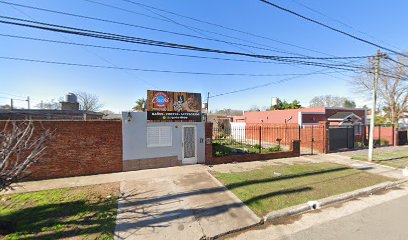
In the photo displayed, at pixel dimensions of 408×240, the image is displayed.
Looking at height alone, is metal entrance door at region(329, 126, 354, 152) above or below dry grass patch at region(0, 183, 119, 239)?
A: above

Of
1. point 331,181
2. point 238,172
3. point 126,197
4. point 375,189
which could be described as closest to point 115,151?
point 126,197

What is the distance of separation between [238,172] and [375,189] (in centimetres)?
505

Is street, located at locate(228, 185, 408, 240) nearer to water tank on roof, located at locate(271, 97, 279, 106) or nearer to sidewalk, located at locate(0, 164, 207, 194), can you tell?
sidewalk, located at locate(0, 164, 207, 194)

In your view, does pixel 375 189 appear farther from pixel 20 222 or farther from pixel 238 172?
pixel 20 222

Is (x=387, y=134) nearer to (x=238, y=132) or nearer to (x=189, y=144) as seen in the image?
(x=238, y=132)

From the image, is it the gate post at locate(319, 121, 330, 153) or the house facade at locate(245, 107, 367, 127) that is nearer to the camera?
the gate post at locate(319, 121, 330, 153)

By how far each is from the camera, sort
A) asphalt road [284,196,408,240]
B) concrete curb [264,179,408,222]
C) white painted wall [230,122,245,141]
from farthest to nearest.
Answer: white painted wall [230,122,245,141]
concrete curb [264,179,408,222]
asphalt road [284,196,408,240]

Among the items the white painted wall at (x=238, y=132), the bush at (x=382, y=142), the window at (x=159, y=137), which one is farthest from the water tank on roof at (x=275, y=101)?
the window at (x=159, y=137)

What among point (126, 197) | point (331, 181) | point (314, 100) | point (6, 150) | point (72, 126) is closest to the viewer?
point (6, 150)

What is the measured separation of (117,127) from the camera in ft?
29.2

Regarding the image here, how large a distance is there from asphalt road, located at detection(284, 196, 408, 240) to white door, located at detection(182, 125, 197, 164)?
649 centimetres

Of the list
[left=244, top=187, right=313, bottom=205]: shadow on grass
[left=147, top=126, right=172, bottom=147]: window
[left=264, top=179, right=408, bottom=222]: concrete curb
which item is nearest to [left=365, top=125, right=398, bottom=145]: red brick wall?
[left=264, top=179, right=408, bottom=222]: concrete curb

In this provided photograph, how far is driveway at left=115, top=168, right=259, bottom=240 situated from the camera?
14.3ft

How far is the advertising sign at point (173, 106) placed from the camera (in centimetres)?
930
